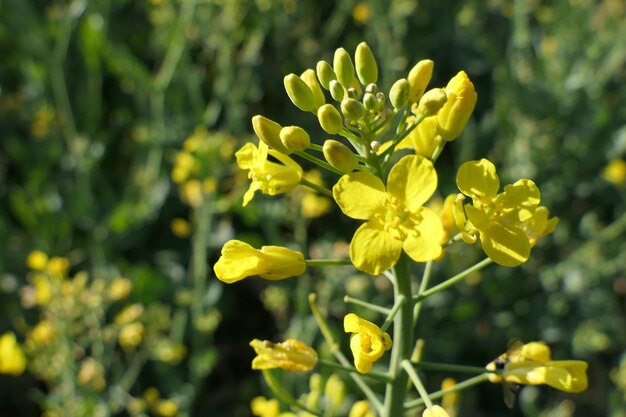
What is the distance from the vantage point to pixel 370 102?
3.94ft

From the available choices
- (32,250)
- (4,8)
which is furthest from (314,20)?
(32,250)

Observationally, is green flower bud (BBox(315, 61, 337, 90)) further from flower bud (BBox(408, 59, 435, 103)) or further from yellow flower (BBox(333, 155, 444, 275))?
yellow flower (BBox(333, 155, 444, 275))

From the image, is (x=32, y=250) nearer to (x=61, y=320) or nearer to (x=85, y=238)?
(x=85, y=238)

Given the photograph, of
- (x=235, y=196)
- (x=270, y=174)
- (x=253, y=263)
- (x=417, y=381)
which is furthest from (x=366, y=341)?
(x=235, y=196)

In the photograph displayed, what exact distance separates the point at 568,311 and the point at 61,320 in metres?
2.33

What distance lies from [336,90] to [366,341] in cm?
44

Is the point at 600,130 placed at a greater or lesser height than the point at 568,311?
greater

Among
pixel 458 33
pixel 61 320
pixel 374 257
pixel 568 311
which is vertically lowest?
pixel 568 311

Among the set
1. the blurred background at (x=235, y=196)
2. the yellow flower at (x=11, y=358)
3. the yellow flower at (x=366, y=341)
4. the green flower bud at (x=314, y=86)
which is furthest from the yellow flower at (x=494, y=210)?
the yellow flower at (x=11, y=358)

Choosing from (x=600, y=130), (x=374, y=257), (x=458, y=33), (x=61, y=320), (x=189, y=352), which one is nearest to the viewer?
(x=374, y=257)

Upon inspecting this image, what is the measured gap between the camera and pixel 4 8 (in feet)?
12.2

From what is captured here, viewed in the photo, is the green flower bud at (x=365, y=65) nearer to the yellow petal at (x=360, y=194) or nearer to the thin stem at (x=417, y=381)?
the yellow petal at (x=360, y=194)

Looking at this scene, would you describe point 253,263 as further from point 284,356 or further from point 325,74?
point 325,74

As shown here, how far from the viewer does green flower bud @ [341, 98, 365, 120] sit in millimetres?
1163
